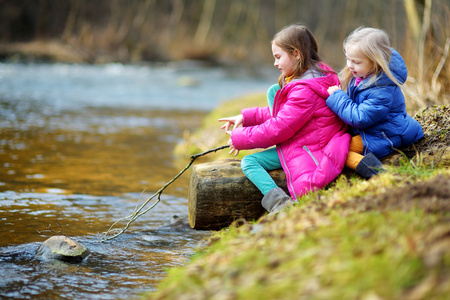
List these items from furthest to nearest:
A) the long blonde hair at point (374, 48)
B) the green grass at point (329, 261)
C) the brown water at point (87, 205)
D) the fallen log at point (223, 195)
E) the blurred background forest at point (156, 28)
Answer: the blurred background forest at point (156, 28) < the fallen log at point (223, 195) < the long blonde hair at point (374, 48) < the brown water at point (87, 205) < the green grass at point (329, 261)

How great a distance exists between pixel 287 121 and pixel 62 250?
2046 millimetres

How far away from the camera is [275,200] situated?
3662 millimetres

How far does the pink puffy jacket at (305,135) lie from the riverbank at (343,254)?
1.86 ft

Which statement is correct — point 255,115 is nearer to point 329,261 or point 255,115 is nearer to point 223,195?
point 223,195

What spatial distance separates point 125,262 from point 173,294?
5.00 feet

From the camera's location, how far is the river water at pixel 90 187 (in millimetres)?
3459

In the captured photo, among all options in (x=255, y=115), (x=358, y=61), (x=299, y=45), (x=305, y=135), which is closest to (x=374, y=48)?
(x=358, y=61)

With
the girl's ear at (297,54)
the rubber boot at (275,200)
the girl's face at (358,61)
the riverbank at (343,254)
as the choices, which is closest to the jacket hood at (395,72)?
the girl's face at (358,61)

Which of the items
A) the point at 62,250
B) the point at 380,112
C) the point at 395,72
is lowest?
the point at 62,250

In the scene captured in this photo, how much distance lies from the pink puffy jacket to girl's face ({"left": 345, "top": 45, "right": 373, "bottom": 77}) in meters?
0.22

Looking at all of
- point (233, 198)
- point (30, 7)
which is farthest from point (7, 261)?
point (30, 7)

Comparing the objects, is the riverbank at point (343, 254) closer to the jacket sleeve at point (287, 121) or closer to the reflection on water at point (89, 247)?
the jacket sleeve at point (287, 121)

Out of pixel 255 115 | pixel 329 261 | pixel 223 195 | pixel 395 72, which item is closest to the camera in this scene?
pixel 329 261

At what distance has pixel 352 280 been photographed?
2010 millimetres
